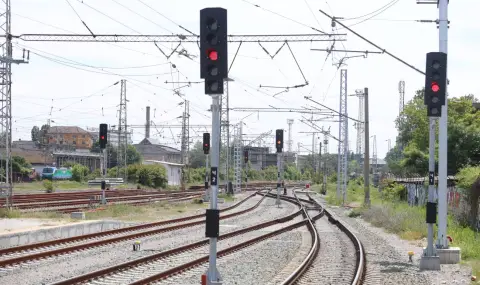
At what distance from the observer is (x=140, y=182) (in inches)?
2931

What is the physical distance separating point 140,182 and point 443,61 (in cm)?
6051

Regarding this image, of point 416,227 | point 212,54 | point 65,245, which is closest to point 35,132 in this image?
point 416,227

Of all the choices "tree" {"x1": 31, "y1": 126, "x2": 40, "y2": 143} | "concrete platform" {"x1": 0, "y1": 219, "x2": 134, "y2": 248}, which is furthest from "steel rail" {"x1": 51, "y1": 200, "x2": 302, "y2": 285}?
"tree" {"x1": 31, "y1": 126, "x2": 40, "y2": 143}

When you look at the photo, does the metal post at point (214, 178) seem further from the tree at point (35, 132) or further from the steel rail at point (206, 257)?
the tree at point (35, 132)

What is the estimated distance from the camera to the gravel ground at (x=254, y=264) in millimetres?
14391

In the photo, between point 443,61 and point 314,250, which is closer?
point 443,61

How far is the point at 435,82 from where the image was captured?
16.4m

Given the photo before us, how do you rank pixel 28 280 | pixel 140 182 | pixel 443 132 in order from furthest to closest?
pixel 140 182 → pixel 443 132 → pixel 28 280

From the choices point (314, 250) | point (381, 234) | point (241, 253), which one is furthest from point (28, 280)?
point (381, 234)

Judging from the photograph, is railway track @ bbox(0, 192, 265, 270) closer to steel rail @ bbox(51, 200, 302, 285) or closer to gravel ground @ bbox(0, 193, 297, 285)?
gravel ground @ bbox(0, 193, 297, 285)

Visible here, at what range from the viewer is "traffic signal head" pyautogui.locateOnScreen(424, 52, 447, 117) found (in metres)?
16.3

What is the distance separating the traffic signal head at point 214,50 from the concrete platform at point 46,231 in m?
11.3

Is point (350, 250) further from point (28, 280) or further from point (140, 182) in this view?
point (140, 182)

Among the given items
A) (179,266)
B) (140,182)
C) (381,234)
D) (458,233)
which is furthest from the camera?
(140,182)
